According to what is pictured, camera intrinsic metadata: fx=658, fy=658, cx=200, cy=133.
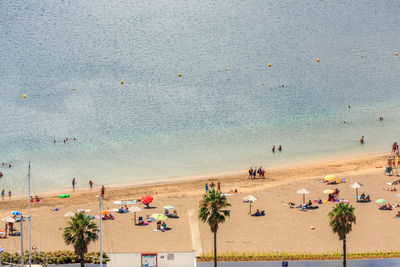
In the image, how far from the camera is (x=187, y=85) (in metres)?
114

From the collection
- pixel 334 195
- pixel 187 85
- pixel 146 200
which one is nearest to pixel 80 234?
pixel 146 200

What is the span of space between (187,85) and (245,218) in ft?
188

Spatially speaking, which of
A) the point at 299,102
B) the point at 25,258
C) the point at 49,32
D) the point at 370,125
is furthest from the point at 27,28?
the point at 25,258

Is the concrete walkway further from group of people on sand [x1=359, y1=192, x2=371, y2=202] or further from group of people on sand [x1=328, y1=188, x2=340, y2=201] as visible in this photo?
group of people on sand [x1=359, y1=192, x2=371, y2=202]

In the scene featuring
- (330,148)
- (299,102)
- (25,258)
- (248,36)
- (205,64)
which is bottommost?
(25,258)

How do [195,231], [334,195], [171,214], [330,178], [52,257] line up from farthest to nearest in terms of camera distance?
[330,178] < [334,195] < [171,214] < [195,231] < [52,257]

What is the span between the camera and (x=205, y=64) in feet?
403

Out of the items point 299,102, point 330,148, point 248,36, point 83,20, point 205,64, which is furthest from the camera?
point 83,20

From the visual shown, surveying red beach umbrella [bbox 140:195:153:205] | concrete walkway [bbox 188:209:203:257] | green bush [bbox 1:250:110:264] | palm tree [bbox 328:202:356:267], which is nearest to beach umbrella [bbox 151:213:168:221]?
concrete walkway [bbox 188:209:203:257]

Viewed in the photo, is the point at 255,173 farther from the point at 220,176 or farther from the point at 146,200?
the point at 146,200

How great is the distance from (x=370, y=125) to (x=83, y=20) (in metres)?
75.7

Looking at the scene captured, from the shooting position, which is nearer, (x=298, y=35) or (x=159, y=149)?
(x=159, y=149)

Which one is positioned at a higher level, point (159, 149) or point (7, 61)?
point (7, 61)

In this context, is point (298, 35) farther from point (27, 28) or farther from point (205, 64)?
point (27, 28)
